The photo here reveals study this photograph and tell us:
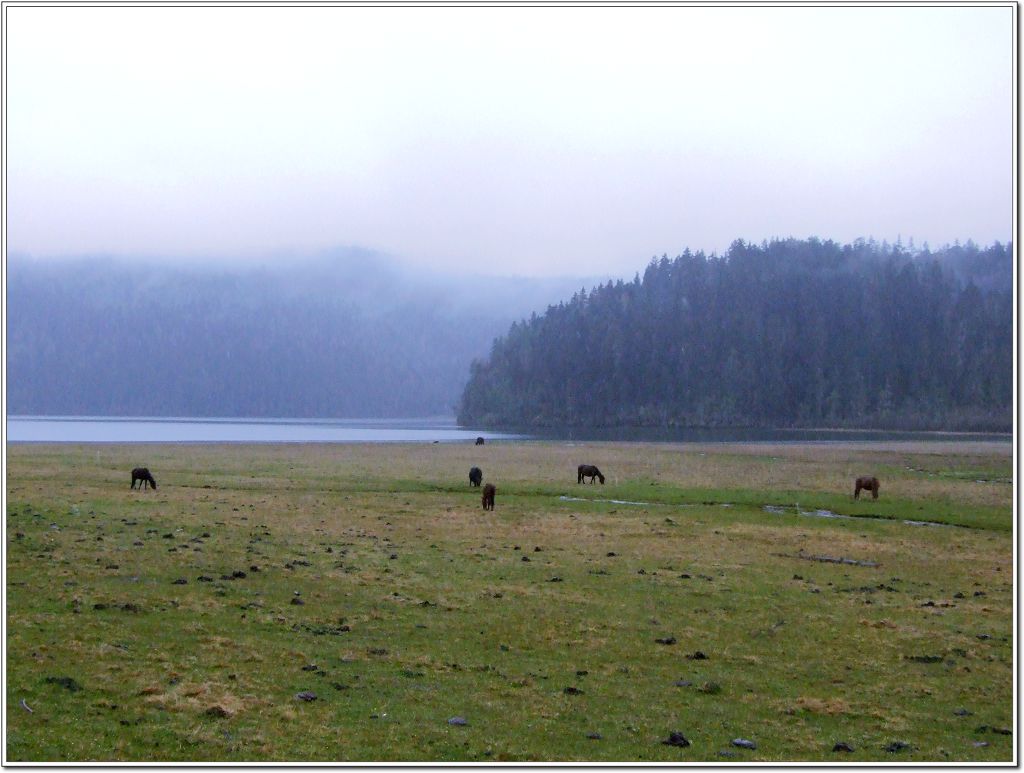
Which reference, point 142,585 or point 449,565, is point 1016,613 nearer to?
point 449,565

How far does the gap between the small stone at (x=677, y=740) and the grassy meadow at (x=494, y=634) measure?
23 cm

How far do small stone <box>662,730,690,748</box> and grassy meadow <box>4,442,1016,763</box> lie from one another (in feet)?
0.74

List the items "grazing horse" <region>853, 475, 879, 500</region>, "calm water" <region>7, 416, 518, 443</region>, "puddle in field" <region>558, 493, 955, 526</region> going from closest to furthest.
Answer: "puddle in field" <region>558, 493, 955, 526</region>, "grazing horse" <region>853, 475, 879, 500</region>, "calm water" <region>7, 416, 518, 443</region>

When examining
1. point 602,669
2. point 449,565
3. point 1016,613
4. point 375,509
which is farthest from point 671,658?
point 375,509

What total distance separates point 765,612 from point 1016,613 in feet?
18.8

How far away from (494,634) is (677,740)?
5.29 metres

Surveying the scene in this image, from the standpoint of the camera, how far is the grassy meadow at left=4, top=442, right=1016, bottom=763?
37.7ft

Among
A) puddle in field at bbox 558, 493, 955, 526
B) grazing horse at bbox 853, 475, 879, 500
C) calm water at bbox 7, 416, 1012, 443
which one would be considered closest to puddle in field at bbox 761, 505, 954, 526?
puddle in field at bbox 558, 493, 955, 526

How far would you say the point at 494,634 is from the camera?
1619 cm

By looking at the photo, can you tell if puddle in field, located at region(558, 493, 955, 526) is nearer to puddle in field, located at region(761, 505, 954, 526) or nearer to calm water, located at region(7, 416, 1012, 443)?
puddle in field, located at region(761, 505, 954, 526)

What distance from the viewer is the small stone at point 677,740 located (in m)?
11.4

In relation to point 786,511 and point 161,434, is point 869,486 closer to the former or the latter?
point 786,511

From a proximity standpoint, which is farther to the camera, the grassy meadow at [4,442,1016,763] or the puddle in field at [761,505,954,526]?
the puddle in field at [761,505,954,526]

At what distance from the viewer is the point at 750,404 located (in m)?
198
